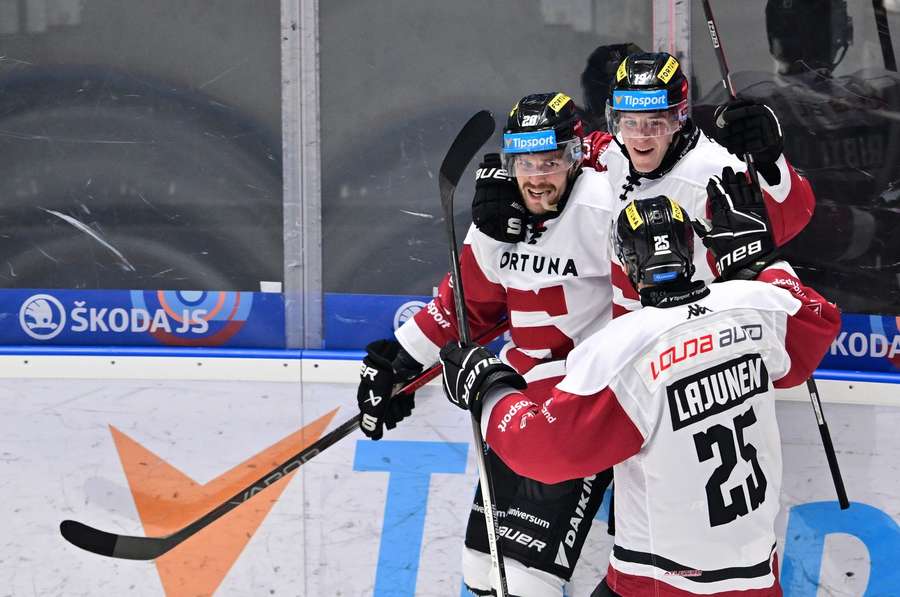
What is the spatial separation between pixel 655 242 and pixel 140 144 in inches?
71.4

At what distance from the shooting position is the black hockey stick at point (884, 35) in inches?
120

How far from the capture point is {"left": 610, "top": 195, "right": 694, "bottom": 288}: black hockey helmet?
2.10m

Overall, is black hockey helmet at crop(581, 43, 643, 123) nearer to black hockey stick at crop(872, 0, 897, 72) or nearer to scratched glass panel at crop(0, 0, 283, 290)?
black hockey stick at crop(872, 0, 897, 72)

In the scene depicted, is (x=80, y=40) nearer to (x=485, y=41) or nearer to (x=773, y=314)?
(x=485, y=41)

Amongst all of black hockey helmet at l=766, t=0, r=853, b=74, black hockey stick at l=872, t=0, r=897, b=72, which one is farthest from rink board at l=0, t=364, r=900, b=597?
black hockey stick at l=872, t=0, r=897, b=72

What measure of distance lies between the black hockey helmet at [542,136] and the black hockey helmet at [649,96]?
0.11m

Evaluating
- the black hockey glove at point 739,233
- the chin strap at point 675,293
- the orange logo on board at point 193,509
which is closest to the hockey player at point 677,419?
the chin strap at point 675,293

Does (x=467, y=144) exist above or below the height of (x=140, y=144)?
above

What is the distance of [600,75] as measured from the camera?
321 cm

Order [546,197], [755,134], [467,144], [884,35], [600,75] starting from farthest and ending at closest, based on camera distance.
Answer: [600,75], [884,35], [467,144], [546,197], [755,134]

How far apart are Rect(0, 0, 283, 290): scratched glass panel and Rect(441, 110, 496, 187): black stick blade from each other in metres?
0.68

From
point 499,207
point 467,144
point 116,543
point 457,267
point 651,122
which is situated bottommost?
point 116,543

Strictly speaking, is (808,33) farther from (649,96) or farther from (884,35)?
(649,96)

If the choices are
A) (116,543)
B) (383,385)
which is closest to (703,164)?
(383,385)
